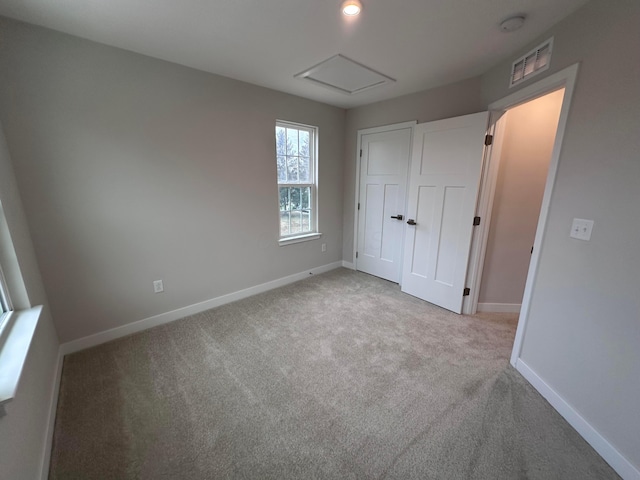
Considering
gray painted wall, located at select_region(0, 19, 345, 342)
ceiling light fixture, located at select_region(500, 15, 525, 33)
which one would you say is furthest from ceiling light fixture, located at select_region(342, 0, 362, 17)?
gray painted wall, located at select_region(0, 19, 345, 342)

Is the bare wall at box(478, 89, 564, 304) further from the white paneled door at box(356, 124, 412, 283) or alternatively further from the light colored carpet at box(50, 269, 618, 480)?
the white paneled door at box(356, 124, 412, 283)

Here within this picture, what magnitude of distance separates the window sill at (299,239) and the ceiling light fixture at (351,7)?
2336mm

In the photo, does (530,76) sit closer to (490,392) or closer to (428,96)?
(428,96)

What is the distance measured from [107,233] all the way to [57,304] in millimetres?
631

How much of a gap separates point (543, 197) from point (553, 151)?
0.29 m

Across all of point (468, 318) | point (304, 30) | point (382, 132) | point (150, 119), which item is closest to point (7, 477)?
point (150, 119)

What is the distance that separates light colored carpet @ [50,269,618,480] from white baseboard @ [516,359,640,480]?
38mm

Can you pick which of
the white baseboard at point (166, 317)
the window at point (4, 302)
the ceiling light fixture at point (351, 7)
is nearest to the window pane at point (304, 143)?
the white baseboard at point (166, 317)

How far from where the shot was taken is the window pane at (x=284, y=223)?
334 centimetres

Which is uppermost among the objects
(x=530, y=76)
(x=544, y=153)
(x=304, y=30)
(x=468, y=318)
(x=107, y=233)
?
(x=304, y=30)

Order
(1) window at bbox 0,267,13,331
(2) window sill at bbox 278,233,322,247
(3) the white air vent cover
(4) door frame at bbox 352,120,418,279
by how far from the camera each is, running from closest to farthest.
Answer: (1) window at bbox 0,267,13,331, (3) the white air vent cover, (4) door frame at bbox 352,120,418,279, (2) window sill at bbox 278,233,322,247

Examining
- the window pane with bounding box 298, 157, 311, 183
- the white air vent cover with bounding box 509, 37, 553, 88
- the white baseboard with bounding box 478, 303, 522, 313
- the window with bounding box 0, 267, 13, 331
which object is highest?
the white air vent cover with bounding box 509, 37, 553, 88

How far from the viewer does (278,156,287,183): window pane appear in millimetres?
3171

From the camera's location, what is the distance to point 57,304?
1963 millimetres
